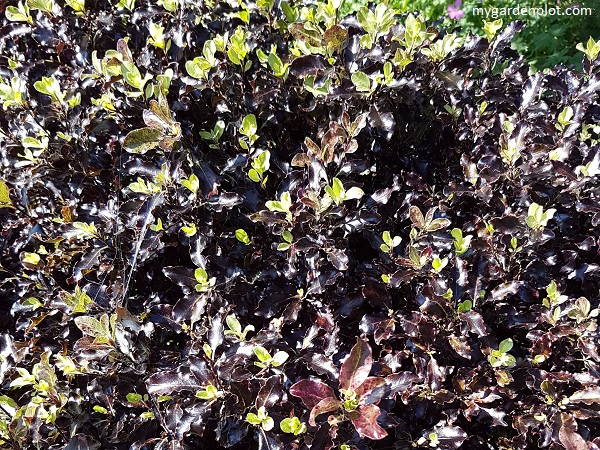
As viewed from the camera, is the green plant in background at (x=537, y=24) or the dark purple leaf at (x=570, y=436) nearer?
the dark purple leaf at (x=570, y=436)

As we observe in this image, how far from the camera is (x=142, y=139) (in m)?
1.59

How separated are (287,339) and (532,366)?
2.56ft

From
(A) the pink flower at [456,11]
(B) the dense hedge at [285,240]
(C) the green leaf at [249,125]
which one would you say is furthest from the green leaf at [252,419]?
(A) the pink flower at [456,11]

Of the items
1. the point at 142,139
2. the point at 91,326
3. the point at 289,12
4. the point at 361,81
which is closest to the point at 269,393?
the point at 91,326

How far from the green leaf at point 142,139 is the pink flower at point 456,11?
12.3ft

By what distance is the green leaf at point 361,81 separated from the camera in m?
1.70

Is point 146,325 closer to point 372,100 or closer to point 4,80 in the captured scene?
point 372,100

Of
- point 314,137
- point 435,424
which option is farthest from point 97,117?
point 435,424

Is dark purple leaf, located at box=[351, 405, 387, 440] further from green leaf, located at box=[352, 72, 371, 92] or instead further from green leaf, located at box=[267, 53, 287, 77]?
green leaf, located at box=[267, 53, 287, 77]

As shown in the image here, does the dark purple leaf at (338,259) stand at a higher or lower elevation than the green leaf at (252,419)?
higher

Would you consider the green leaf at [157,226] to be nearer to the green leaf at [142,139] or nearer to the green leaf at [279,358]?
the green leaf at [142,139]

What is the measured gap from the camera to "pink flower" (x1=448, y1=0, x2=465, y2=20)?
15.3ft

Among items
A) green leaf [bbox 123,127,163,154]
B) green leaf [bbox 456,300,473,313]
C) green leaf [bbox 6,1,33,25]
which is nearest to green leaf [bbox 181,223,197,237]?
green leaf [bbox 123,127,163,154]

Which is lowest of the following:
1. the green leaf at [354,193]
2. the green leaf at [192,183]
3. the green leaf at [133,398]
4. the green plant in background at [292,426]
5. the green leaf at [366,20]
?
the green leaf at [133,398]
